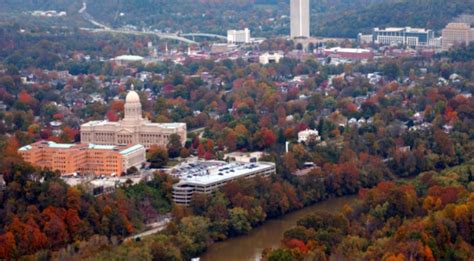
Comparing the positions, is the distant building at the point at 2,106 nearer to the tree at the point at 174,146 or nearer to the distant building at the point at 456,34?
the tree at the point at 174,146

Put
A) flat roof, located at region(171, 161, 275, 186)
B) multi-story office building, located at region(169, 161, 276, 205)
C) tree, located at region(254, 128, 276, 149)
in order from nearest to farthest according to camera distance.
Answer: multi-story office building, located at region(169, 161, 276, 205)
flat roof, located at region(171, 161, 275, 186)
tree, located at region(254, 128, 276, 149)

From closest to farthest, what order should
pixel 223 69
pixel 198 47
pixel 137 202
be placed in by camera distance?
pixel 137 202
pixel 223 69
pixel 198 47

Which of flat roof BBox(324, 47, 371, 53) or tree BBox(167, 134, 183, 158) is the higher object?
tree BBox(167, 134, 183, 158)

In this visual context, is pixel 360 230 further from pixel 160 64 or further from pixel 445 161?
pixel 160 64

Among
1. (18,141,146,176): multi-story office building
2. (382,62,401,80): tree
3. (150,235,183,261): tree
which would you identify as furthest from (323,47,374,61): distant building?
(150,235,183,261): tree

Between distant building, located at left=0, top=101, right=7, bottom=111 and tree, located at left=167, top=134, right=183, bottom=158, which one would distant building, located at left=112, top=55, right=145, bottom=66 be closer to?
distant building, located at left=0, top=101, right=7, bottom=111

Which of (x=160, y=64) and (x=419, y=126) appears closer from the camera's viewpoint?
(x=419, y=126)

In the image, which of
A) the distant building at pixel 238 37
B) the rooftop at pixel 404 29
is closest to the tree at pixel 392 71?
the rooftop at pixel 404 29

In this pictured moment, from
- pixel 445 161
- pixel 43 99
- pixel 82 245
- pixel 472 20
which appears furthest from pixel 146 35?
pixel 82 245
